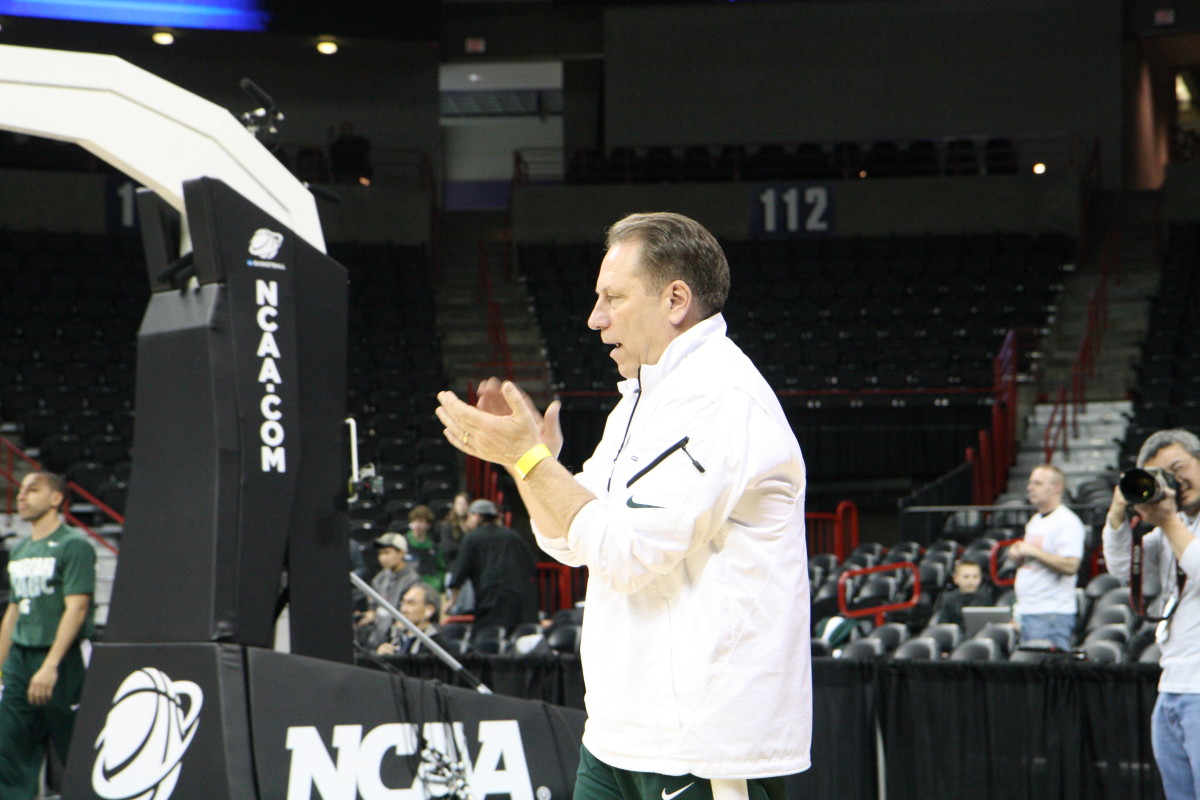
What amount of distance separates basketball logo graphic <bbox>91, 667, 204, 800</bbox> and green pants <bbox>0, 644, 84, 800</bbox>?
176cm

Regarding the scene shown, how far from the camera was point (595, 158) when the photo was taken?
79.8 feet

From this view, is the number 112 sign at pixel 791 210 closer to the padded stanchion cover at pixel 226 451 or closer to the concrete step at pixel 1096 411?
the concrete step at pixel 1096 411

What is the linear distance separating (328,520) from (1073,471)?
11.3m

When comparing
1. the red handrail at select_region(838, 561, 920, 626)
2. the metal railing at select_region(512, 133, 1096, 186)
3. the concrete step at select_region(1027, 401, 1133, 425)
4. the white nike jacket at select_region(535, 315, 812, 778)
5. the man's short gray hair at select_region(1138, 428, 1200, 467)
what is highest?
the metal railing at select_region(512, 133, 1096, 186)

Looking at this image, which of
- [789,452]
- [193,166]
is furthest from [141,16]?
[789,452]

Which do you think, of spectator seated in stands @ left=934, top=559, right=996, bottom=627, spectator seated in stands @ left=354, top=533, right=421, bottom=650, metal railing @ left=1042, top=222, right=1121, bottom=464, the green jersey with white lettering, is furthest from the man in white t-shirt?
metal railing @ left=1042, top=222, right=1121, bottom=464

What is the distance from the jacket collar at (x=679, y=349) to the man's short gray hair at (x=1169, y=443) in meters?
2.38

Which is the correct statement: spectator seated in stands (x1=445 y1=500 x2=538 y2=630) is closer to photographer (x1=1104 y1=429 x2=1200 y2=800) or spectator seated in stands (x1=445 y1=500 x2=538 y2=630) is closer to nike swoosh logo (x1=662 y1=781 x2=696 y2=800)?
photographer (x1=1104 y1=429 x2=1200 y2=800)

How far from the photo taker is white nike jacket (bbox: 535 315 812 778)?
2383 millimetres

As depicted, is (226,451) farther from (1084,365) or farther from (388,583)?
(1084,365)

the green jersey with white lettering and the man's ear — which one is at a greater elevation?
the man's ear

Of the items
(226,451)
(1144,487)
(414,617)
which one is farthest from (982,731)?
(414,617)

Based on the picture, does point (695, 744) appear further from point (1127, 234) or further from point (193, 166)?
point (1127, 234)

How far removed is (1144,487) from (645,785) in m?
2.43
